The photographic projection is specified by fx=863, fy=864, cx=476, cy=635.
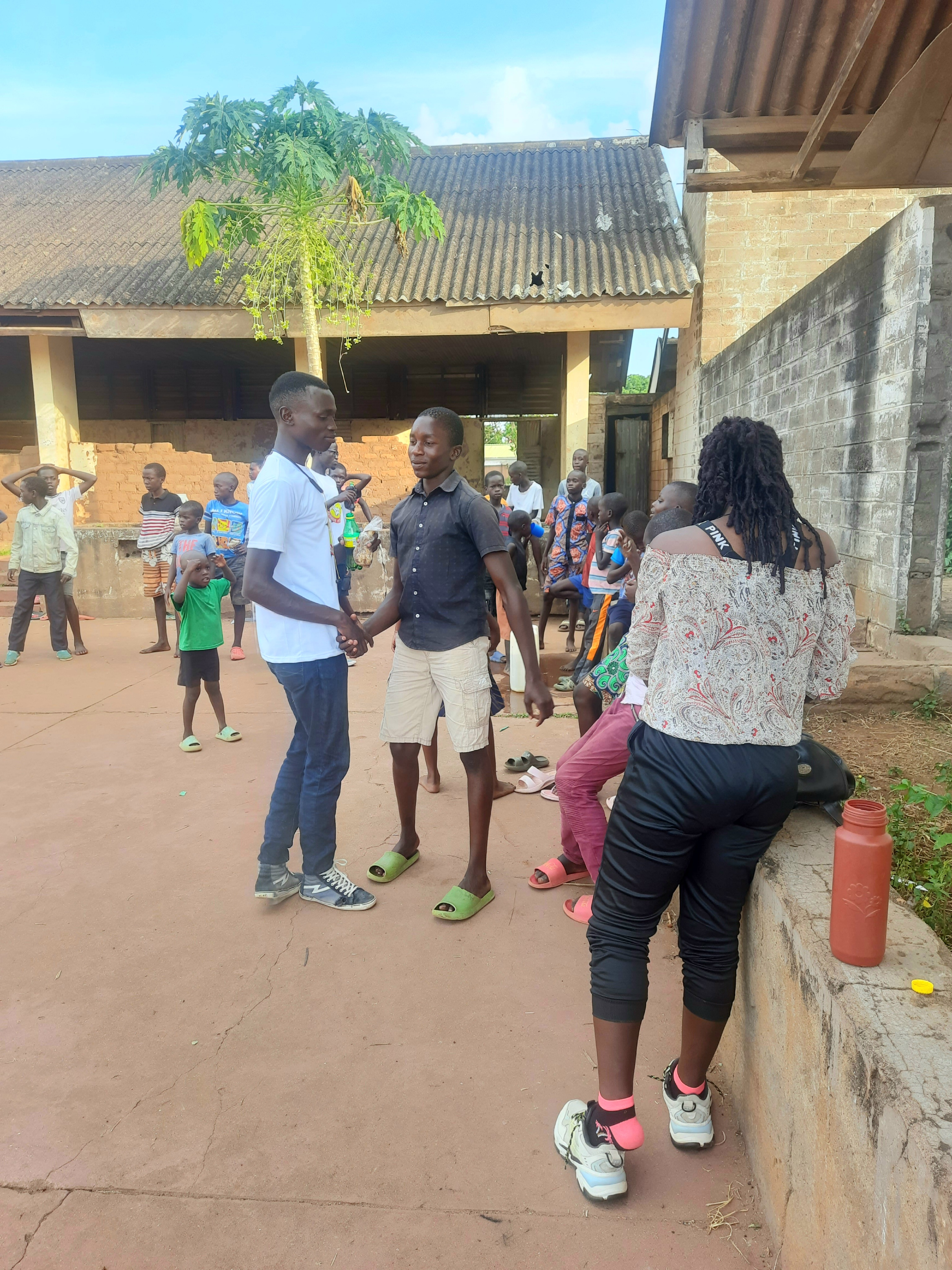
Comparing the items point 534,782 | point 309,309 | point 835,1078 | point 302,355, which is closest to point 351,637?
point 534,782

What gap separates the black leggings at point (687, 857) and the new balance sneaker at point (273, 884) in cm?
159

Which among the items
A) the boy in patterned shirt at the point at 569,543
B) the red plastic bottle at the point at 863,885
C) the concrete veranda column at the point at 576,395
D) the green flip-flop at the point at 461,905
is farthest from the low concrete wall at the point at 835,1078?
the concrete veranda column at the point at 576,395

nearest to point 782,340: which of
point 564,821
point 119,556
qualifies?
point 564,821

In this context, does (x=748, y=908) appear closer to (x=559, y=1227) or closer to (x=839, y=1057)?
(x=839, y=1057)

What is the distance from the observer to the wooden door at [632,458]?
615 inches

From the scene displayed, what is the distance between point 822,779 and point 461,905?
58.1 inches

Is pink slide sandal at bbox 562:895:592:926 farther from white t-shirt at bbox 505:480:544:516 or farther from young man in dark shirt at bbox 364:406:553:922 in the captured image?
white t-shirt at bbox 505:480:544:516

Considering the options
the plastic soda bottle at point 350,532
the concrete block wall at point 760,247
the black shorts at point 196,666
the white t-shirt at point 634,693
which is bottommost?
the black shorts at point 196,666

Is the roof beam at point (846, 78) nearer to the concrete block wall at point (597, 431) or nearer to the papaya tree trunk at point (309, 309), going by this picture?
the papaya tree trunk at point (309, 309)

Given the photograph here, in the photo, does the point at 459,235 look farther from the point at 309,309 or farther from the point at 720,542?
the point at 720,542

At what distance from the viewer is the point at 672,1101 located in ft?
6.93

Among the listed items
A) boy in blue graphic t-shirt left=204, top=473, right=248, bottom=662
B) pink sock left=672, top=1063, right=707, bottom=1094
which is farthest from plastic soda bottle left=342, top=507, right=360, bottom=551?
pink sock left=672, top=1063, right=707, bottom=1094

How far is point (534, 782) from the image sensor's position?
4387mm

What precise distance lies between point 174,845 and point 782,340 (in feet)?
19.0
